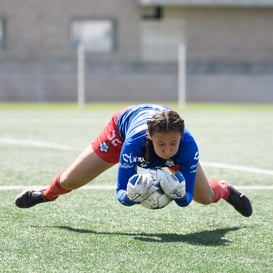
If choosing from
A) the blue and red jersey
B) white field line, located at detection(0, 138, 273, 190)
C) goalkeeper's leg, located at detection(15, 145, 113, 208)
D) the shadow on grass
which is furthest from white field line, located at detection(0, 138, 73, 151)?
the blue and red jersey

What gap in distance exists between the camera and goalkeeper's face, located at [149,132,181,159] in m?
6.04

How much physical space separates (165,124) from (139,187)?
473mm

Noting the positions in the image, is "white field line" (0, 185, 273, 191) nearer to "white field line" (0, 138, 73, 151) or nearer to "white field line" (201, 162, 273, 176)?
"white field line" (201, 162, 273, 176)

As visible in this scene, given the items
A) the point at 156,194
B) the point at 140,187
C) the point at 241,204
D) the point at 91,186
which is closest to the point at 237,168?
the point at 91,186

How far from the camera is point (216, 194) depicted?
7180 millimetres

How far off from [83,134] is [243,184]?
7.33m

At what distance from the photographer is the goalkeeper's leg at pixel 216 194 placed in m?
6.96

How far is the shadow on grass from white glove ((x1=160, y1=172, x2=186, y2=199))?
316 mm

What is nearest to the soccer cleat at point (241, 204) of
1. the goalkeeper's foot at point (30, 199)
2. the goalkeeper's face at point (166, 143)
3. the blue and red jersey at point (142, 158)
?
the blue and red jersey at point (142, 158)

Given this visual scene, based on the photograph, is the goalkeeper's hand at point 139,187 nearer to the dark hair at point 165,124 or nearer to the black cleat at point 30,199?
the dark hair at point 165,124

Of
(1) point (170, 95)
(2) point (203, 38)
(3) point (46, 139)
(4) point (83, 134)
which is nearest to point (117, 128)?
(3) point (46, 139)

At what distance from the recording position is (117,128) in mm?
6852

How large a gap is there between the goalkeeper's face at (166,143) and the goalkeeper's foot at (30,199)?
1.49m

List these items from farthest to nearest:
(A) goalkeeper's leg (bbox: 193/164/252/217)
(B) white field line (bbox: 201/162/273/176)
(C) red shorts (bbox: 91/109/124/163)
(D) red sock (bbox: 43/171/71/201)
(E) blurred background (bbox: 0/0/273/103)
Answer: (E) blurred background (bbox: 0/0/273/103)
(B) white field line (bbox: 201/162/273/176)
(D) red sock (bbox: 43/171/71/201)
(A) goalkeeper's leg (bbox: 193/164/252/217)
(C) red shorts (bbox: 91/109/124/163)
